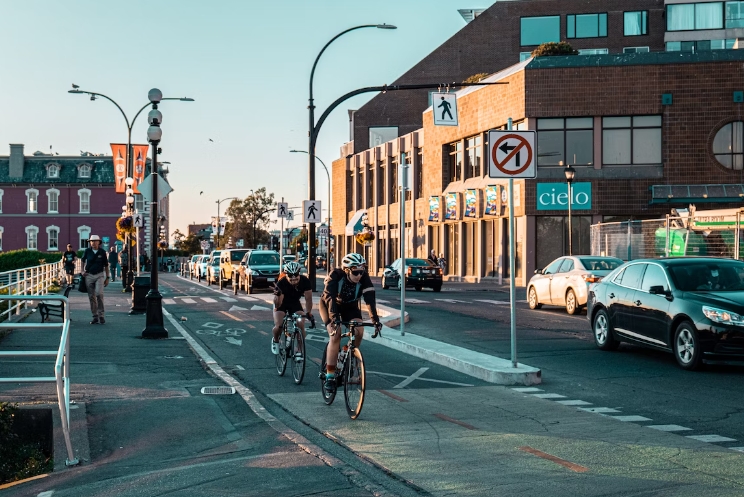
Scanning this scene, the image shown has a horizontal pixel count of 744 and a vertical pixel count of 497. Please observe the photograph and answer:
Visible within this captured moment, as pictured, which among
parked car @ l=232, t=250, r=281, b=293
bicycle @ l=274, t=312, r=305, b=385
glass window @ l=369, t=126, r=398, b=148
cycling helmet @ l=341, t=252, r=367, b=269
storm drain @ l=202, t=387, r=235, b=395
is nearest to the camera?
cycling helmet @ l=341, t=252, r=367, b=269

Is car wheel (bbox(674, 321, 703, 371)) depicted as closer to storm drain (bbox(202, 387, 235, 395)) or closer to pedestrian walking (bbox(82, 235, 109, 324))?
storm drain (bbox(202, 387, 235, 395))

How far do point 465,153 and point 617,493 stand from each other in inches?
1944

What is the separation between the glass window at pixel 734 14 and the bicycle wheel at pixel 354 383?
204 ft

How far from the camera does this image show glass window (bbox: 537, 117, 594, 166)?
153ft

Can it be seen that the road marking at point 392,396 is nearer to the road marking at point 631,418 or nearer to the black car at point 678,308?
the road marking at point 631,418

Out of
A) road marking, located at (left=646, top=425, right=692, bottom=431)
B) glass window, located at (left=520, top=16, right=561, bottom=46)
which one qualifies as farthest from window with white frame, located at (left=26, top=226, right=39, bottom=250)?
road marking, located at (left=646, top=425, right=692, bottom=431)

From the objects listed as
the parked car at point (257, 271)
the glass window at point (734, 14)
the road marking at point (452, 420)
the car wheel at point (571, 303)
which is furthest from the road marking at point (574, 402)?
the glass window at point (734, 14)

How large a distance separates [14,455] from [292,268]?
4534 millimetres

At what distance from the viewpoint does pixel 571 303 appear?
2462cm

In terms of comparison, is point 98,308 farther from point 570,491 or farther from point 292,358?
point 570,491

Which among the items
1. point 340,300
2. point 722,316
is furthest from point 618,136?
point 340,300

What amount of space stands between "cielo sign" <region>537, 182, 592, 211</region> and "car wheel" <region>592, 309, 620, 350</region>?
98.3 feet

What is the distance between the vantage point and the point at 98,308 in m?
21.6

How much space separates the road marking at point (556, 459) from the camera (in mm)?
7435
